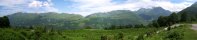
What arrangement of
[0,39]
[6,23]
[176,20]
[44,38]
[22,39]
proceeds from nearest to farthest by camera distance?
[0,39] → [22,39] → [44,38] → [6,23] → [176,20]

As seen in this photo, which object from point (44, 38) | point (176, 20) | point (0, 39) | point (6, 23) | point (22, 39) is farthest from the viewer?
point (176, 20)

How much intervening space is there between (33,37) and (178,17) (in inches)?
4903

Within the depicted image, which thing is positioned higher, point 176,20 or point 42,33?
point 42,33

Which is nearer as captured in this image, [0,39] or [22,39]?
[0,39]

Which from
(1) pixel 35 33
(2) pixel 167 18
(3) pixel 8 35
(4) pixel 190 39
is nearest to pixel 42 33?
(1) pixel 35 33

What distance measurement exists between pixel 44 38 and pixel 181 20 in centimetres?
12603

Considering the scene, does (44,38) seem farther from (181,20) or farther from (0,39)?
(181,20)

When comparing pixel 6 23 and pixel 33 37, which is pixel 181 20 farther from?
pixel 33 37

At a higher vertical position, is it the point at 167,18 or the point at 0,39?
the point at 0,39

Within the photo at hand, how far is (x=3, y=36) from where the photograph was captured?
6141 centimetres

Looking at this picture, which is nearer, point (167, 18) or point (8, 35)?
point (8, 35)

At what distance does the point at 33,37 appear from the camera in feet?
217

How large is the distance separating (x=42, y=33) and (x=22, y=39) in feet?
13.7

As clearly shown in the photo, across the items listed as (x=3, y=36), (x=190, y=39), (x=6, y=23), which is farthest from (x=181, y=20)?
(x=3, y=36)
